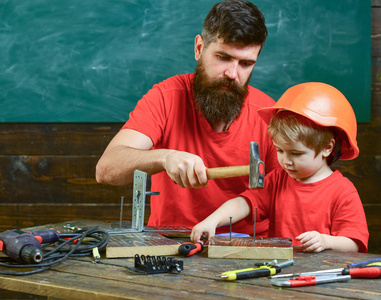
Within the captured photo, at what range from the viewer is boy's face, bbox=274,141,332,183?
1.72 metres

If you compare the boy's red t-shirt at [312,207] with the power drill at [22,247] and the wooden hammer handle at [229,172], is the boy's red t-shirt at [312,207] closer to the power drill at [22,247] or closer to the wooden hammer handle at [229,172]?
the wooden hammer handle at [229,172]

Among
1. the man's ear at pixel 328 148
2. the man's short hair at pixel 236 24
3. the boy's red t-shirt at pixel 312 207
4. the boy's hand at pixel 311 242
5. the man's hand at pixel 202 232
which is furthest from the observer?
the man's short hair at pixel 236 24

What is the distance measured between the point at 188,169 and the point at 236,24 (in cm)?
78

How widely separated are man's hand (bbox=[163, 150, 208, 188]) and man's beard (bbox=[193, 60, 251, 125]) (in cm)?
56

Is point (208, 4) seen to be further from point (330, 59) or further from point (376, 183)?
point (376, 183)

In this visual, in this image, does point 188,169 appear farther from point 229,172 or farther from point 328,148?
point 328,148

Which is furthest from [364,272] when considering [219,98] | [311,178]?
[219,98]

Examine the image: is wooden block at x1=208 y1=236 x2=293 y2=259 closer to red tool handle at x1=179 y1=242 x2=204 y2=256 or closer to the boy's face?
red tool handle at x1=179 y1=242 x2=204 y2=256

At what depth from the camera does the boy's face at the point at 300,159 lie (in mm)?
1724

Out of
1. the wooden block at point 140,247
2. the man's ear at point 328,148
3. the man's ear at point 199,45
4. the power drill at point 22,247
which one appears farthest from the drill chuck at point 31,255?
the man's ear at point 199,45

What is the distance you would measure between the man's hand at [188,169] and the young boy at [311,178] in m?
0.17

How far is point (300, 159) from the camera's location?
1.73 meters

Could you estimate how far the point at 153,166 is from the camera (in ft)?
5.67

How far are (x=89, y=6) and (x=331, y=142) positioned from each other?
73.0 inches
